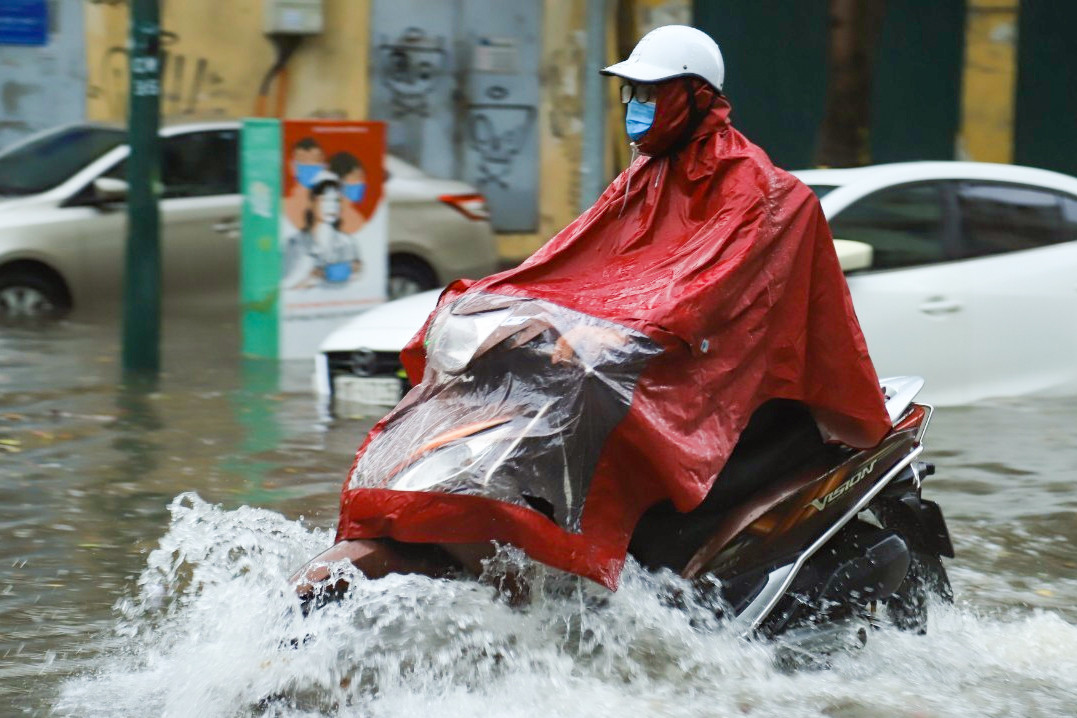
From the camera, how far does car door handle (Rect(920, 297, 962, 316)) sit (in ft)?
27.2

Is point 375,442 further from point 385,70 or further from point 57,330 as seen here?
point 385,70

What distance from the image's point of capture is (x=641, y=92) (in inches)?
162

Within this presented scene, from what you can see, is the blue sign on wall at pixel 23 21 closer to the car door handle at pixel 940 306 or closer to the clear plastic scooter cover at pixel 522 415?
the car door handle at pixel 940 306

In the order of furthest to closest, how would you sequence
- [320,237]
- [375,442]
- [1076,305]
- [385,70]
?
1. [385,70]
2. [320,237]
3. [1076,305]
4. [375,442]

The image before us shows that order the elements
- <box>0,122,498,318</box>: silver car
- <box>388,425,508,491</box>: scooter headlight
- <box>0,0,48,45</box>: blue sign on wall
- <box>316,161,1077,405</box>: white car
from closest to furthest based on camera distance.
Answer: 1. <box>388,425,508,491</box>: scooter headlight
2. <box>316,161,1077,405</box>: white car
3. <box>0,122,498,318</box>: silver car
4. <box>0,0,48,45</box>: blue sign on wall

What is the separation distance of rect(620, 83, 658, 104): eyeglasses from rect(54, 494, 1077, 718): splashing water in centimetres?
120

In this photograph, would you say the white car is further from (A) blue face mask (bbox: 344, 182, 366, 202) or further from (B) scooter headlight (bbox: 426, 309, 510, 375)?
(B) scooter headlight (bbox: 426, 309, 510, 375)

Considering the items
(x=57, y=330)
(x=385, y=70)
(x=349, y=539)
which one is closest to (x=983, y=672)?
(x=349, y=539)

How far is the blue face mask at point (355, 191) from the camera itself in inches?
408

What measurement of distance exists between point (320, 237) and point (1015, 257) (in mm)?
4341

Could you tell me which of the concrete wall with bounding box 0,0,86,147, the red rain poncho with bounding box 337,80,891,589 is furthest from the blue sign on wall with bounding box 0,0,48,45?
the red rain poncho with bounding box 337,80,891,589

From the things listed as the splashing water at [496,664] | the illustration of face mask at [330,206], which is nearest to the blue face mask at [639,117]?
the splashing water at [496,664]

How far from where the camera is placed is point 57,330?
1137 cm

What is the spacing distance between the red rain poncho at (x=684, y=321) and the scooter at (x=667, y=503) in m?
0.06
